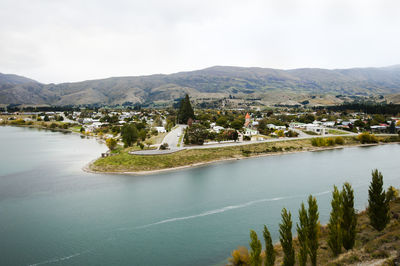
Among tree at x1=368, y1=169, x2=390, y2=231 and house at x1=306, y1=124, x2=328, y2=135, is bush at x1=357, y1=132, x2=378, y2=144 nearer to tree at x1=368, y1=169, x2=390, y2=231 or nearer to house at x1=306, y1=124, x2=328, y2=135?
house at x1=306, y1=124, x2=328, y2=135

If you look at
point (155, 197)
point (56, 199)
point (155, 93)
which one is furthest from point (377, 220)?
point (155, 93)

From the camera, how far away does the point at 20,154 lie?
3275 cm

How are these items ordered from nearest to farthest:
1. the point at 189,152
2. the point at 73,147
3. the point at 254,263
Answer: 1. the point at 254,263
2. the point at 189,152
3. the point at 73,147

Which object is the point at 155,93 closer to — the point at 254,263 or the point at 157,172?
the point at 157,172

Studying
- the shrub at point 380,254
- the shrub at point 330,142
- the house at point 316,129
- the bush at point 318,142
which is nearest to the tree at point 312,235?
the shrub at point 380,254

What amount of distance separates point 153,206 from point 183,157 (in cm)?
1091

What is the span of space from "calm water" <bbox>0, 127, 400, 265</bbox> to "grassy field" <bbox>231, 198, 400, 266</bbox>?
2.35 metres

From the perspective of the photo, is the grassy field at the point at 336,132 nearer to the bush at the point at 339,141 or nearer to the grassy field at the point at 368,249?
the bush at the point at 339,141

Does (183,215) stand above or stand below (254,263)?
below

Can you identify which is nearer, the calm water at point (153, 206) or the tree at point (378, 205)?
the tree at point (378, 205)

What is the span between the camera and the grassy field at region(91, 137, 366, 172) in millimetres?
24656

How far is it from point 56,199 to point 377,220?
19097mm

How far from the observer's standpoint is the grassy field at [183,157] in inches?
971

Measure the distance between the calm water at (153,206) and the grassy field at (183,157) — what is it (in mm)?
1797
